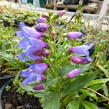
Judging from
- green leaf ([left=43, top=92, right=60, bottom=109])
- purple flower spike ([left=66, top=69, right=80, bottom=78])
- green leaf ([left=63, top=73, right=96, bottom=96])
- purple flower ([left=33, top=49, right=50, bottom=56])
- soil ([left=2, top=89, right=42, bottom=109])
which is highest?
purple flower ([left=33, top=49, right=50, bottom=56])

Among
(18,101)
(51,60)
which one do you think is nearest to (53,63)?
(51,60)

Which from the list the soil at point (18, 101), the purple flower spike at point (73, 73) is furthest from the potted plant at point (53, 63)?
the soil at point (18, 101)

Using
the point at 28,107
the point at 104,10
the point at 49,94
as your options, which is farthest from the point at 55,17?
the point at 104,10

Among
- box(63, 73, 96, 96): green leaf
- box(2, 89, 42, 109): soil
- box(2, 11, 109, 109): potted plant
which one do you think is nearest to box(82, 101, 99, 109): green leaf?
box(2, 11, 109, 109): potted plant

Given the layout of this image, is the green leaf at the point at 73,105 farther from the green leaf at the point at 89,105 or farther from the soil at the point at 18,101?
the soil at the point at 18,101

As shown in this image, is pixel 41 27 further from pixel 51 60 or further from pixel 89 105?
pixel 89 105

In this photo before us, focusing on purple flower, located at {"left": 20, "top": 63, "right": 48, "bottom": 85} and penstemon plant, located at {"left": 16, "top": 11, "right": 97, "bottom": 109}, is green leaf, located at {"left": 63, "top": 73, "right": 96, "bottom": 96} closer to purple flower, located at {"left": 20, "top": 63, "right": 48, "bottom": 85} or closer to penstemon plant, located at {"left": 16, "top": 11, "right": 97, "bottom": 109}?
penstemon plant, located at {"left": 16, "top": 11, "right": 97, "bottom": 109}
